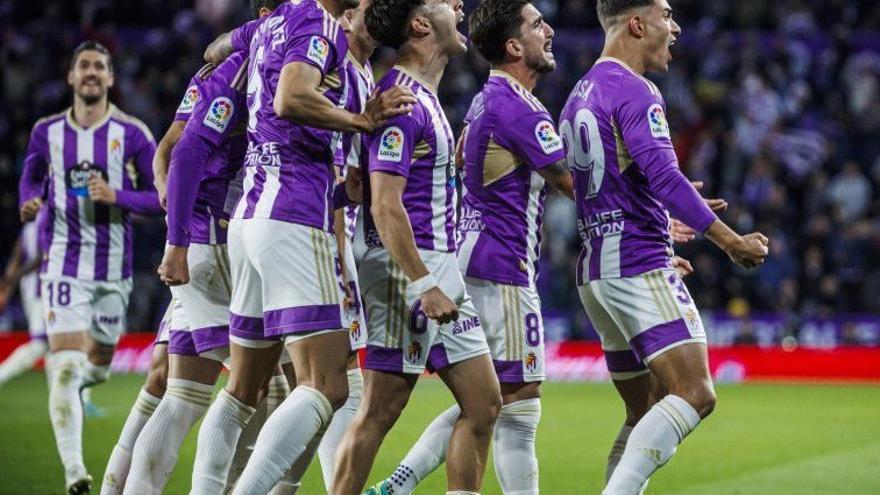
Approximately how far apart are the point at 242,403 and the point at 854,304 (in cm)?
1379

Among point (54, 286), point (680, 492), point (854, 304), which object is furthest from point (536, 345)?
point (854, 304)

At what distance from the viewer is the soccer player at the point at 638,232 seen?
19.6ft

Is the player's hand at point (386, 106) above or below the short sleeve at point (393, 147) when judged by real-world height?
above

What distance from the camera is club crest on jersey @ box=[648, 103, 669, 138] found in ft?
20.0

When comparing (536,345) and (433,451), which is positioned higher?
(536,345)

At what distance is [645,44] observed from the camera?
6516mm

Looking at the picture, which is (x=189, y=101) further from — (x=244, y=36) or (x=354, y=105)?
(x=354, y=105)

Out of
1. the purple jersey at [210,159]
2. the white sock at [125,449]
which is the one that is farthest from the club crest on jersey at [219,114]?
the white sock at [125,449]

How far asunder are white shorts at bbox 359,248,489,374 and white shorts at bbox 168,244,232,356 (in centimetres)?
78

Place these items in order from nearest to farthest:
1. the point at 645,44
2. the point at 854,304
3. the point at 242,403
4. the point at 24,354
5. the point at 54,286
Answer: the point at 242,403 → the point at 645,44 → the point at 54,286 → the point at 24,354 → the point at 854,304

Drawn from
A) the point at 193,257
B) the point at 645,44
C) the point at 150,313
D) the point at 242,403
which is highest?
the point at 645,44

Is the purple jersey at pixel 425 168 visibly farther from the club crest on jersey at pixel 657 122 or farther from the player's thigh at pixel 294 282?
the club crest on jersey at pixel 657 122

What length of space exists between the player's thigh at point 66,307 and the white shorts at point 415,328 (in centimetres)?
364

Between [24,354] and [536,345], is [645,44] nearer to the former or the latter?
[536,345]
